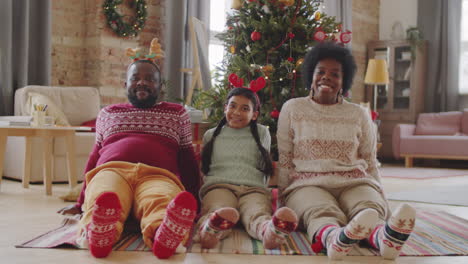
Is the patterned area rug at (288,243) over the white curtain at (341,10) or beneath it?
beneath

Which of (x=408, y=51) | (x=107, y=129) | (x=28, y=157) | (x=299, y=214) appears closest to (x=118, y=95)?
(x=28, y=157)

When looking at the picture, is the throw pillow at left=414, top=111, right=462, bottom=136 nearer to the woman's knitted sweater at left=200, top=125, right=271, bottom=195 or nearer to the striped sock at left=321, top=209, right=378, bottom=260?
the woman's knitted sweater at left=200, top=125, right=271, bottom=195

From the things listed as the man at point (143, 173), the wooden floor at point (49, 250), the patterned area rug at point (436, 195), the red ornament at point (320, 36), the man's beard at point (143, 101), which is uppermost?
the red ornament at point (320, 36)

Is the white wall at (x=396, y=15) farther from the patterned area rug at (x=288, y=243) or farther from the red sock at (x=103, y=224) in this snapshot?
the red sock at (x=103, y=224)

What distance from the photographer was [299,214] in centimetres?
211

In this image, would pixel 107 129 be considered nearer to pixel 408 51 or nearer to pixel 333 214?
pixel 333 214

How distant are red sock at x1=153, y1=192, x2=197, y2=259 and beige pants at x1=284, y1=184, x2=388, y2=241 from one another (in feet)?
1.74

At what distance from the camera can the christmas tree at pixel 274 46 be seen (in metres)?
3.28

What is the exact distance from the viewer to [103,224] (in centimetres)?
162

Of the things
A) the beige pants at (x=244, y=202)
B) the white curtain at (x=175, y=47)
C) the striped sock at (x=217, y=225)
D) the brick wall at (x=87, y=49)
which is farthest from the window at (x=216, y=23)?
the striped sock at (x=217, y=225)

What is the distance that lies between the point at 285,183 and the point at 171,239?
84 centimetres

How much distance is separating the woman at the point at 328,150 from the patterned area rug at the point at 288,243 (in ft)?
0.44

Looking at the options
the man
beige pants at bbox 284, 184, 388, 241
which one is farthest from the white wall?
the man

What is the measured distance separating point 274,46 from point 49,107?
6.43ft
